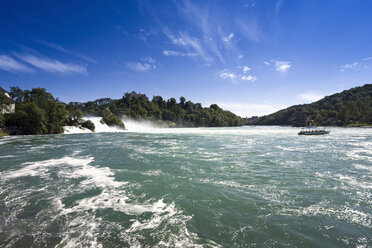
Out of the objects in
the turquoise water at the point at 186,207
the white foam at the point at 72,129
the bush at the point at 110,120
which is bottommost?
the turquoise water at the point at 186,207

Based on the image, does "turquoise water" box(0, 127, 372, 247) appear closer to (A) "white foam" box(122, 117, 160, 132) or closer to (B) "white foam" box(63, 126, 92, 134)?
(B) "white foam" box(63, 126, 92, 134)

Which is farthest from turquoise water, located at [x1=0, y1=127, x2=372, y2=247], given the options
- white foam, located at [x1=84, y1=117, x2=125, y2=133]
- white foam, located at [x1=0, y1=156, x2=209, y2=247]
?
white foam, located at [x1=84, y1=117, x2=125, y2=133]

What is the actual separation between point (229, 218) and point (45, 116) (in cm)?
5963

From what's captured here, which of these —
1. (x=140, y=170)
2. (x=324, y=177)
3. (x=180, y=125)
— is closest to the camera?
(x=324, y=177)

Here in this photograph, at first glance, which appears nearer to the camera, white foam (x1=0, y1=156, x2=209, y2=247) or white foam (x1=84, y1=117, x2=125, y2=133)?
white foam (x1=0, y1=156, x2=209, y2=247)

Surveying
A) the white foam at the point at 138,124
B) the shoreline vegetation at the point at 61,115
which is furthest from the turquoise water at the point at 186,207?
the white foam at the point at 138,124

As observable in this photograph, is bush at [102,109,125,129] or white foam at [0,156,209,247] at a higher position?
bush at [102,109,125,129]

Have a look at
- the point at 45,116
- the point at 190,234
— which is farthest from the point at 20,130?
the point at 190,234

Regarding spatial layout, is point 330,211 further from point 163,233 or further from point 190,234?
point 163,233

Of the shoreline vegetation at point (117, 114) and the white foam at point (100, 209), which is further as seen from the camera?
the shoreline vegetation at point (117, 114)

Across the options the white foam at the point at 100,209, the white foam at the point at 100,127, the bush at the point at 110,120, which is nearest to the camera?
the white foam at the point at 100,209

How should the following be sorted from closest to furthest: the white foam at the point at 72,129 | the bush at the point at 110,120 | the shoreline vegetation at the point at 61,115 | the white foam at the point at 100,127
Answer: the shoreline vegetation at the point at 61,115 < the white foam at the point at 72,129 < the white foam at the point at 100,127 < the bush at the point at 110,120

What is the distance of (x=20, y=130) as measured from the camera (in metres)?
46.8

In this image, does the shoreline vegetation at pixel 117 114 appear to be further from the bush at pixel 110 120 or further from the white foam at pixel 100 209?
the white foam at pixel 100 209
